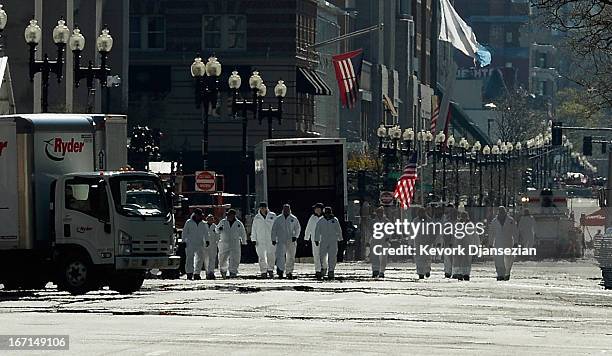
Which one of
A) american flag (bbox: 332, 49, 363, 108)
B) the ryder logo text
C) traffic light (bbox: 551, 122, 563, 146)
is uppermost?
american flag (bbox: 332, 49, 363, 108)

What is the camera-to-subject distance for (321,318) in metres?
25.5

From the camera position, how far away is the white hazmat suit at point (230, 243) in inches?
1742

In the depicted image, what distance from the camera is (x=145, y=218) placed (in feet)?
111

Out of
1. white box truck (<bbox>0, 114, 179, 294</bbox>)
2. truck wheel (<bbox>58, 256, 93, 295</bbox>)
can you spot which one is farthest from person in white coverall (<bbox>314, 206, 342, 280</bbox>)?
truck wheel (<bbox>58, 256, 93, 295</bbox>)

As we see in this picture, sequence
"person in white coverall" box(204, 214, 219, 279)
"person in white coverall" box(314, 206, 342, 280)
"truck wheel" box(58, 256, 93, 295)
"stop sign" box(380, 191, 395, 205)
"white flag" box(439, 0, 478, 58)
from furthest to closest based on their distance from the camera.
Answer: "white flag" box(439, 0, 478, 58) → "stop sign" box(380, 191, 395, 205) → "person in white coverall" box(204, 214, 219, 279) → "person in white coverall" box(314, 206, 342, 280) → "truck wheel" box(58, 256, 93, 295)

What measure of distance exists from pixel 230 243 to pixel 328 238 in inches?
110

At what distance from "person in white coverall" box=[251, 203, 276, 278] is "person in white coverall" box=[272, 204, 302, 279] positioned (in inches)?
28.6

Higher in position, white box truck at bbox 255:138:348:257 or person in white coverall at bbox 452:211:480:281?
white box truck at bbox 255:138:348:257

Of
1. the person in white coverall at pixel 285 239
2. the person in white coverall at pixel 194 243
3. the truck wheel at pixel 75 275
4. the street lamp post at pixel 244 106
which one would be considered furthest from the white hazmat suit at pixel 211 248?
the street lamp post at pixel 244 106

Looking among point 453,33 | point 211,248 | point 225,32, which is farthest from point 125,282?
point 225,32

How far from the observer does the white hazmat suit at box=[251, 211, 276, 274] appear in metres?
44.7

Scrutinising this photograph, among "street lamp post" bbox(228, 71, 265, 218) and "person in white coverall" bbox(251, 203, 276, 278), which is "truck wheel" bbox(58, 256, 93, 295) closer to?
"person in white coverall" bbox(251, 203, 276, 278)

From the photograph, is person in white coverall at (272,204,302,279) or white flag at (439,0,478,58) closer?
person in white coverall at (272,204,302,279)

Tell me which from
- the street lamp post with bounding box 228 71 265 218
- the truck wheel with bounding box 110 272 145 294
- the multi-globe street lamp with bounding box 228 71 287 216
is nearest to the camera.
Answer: the truck wheel with bounding box 110 272 145 294
